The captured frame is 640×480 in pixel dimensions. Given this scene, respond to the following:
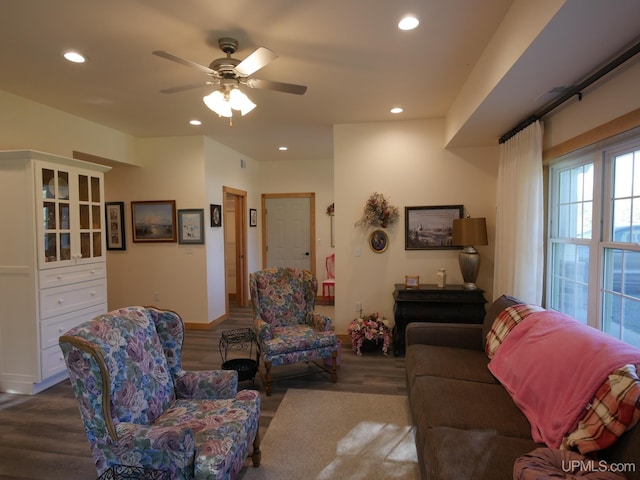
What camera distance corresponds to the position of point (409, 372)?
8.24 feet

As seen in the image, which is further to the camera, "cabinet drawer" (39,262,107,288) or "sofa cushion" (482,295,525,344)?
"cabinet drawer" (39,262,107,288)

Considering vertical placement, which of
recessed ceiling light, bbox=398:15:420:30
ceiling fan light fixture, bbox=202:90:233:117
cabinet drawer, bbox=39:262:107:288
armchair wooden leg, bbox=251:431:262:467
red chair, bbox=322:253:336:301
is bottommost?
armchair wooden leg, bbox=251:431:262:467

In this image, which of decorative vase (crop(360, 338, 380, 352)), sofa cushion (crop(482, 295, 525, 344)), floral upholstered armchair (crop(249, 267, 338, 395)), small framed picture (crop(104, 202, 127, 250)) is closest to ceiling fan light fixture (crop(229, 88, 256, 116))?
floral upholstered armchair (crop(249, 267, 338, 395))

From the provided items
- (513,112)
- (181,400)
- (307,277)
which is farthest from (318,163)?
(181,400)

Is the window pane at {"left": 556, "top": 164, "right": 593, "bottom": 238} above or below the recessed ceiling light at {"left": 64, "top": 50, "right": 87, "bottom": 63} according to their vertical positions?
below

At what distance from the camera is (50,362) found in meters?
3.14

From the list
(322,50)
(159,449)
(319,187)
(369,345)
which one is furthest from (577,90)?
(319,187)

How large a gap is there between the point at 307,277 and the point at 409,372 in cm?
154

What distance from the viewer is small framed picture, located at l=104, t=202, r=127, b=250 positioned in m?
4.98

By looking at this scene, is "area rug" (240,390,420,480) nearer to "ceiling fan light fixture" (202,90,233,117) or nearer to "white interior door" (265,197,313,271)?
"ceiling fan light fixture" (202,90,233,117)

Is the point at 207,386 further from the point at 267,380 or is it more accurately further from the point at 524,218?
the point at 524,218

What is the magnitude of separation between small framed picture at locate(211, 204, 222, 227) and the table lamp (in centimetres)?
319

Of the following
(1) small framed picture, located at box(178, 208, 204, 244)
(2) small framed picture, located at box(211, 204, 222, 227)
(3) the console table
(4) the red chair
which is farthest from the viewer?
(4) the red chair

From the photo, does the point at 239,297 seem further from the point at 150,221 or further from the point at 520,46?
the point at 520,46
